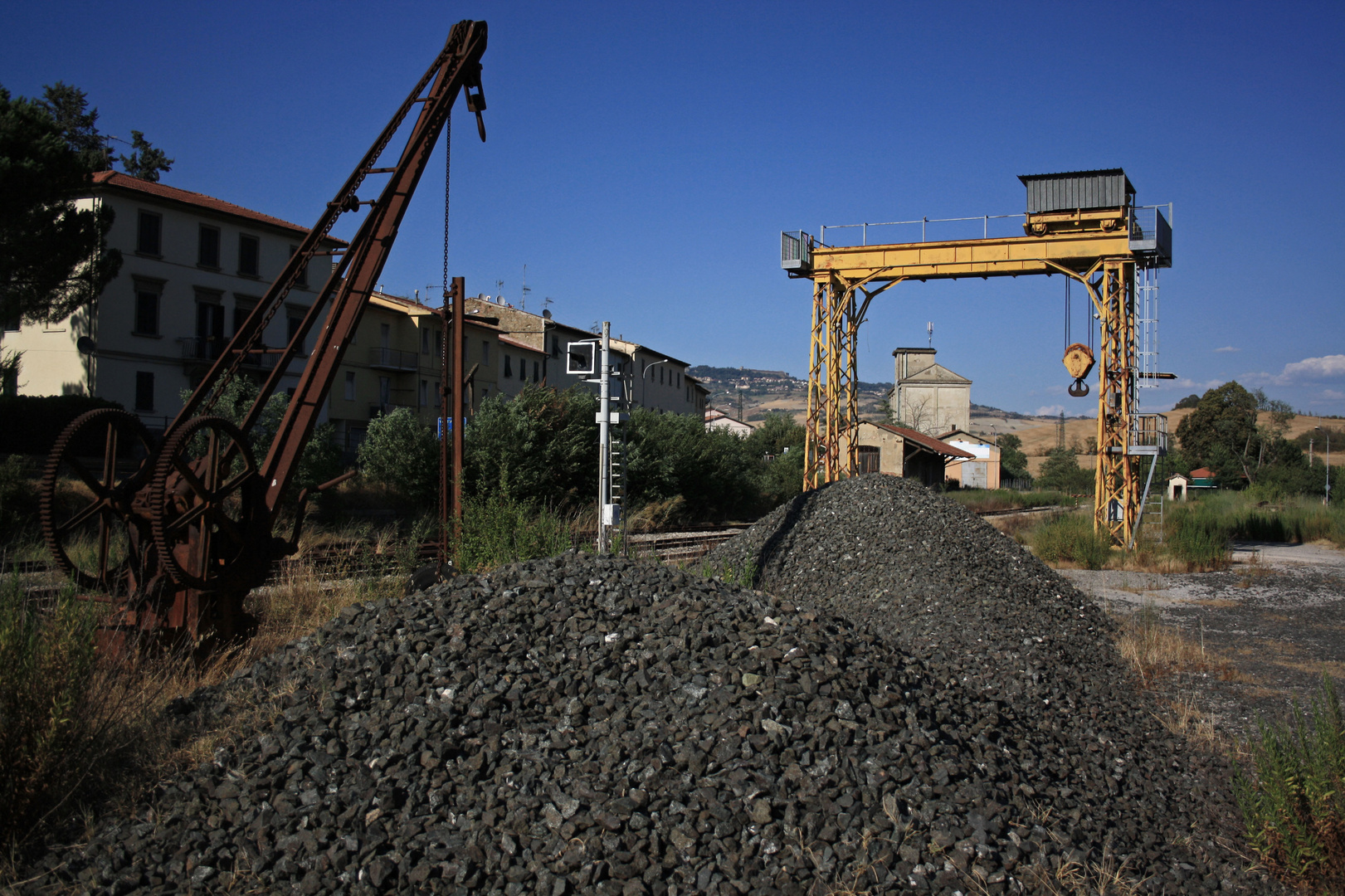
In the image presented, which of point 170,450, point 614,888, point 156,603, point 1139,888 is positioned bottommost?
point 1139,888

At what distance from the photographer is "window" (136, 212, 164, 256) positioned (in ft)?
112

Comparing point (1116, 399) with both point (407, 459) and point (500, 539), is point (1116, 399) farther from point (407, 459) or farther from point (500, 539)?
point (407, 459)

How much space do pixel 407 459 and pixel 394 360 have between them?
79.3ft

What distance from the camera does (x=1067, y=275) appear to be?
21.8 m

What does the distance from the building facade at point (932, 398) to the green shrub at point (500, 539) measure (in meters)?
71.7

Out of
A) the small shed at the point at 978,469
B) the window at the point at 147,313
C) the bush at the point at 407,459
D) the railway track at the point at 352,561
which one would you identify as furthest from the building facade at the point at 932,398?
the railway track at the point at 352,561

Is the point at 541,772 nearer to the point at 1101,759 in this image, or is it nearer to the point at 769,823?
the point at 769,823

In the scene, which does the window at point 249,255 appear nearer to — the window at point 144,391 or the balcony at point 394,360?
the window at point 144,391

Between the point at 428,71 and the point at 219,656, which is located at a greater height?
the point at 428,71

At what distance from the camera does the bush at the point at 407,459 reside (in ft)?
77.8

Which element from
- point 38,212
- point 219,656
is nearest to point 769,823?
point 219,656

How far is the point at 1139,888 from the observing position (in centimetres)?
446

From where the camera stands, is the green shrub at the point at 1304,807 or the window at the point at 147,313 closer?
the green shrub at the point at 1304,807

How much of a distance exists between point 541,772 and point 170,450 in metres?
4.28
